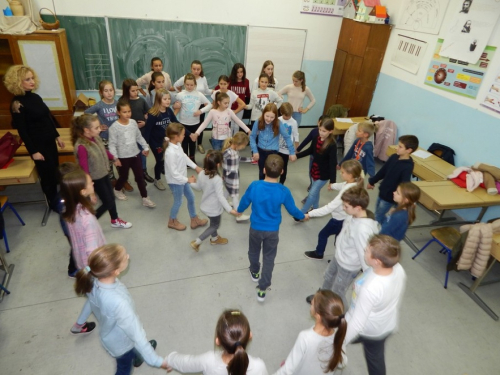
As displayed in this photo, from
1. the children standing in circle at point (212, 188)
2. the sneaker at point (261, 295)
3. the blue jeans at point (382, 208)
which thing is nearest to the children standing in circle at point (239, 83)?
the children standing in circle at point (212, 188)

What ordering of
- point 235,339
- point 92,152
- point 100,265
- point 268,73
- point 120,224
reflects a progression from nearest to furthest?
point 235,339, point 100,265, point 92,152, point 120,224, point 268,73

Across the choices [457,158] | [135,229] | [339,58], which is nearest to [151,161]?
[135,229]

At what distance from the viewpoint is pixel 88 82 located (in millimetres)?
5418

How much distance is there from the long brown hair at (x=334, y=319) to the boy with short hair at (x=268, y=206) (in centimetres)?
103

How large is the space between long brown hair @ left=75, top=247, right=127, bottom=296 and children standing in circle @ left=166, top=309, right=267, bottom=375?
0.61 metres

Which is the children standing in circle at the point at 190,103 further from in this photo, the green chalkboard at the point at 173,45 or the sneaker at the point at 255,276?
the sneaker at the point at 255,276

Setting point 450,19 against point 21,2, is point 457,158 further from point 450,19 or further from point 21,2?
point 21,2

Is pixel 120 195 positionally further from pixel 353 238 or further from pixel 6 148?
pixel 353 238

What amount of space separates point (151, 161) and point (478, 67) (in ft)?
16.2

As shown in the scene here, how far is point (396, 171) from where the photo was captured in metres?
3.35

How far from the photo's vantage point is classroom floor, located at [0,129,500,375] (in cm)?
250

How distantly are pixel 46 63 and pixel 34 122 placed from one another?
6.16 feet

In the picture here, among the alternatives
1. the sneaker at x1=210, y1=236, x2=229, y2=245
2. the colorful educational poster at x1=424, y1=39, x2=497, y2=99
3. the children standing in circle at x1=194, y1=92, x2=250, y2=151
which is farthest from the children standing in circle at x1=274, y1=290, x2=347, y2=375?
the colorful educational poster at x1=424, y1=39, x2=497, y2=99

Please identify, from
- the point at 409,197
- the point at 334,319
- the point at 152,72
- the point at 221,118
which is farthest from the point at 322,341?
the point at 152,72
